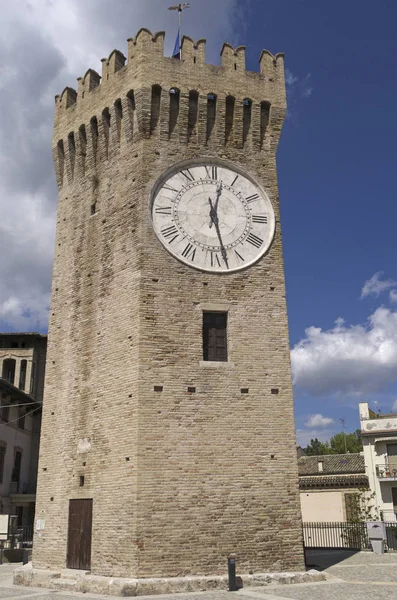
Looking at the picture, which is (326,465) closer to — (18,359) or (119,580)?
(18,359)

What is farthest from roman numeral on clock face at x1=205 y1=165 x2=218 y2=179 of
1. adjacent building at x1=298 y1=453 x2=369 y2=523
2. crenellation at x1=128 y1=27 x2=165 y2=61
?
adjacent building at x1=298 y1=453 x2=369 y2=523

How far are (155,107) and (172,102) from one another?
592 mm

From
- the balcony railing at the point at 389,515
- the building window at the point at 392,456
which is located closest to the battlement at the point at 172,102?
the building window at the point at 392,456

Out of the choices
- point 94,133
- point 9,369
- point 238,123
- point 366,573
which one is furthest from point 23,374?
point 366,573

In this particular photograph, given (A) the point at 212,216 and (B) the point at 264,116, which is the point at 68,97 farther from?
(A) the point at 212,216

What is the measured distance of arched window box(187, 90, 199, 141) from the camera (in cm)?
1794

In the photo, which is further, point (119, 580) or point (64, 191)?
point (64, 191)

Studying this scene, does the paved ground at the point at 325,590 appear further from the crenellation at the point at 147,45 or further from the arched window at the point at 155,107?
the crenellation at the point at 147,45

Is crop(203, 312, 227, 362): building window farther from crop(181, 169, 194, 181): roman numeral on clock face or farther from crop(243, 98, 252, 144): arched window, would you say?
crop(243, 98, 252, 144): arched window

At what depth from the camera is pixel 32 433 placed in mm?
37281

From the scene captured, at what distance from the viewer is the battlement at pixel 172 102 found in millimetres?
17547

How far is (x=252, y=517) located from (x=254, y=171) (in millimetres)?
10100

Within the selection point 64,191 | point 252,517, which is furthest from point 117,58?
point 252,517

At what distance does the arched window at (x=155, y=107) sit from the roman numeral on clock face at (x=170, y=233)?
10.3 feet
